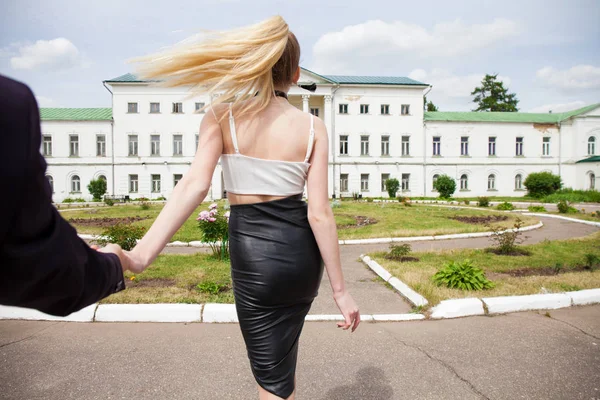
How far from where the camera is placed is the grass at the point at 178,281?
5.23m

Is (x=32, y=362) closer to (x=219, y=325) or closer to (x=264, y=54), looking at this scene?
(x=219, y=325)

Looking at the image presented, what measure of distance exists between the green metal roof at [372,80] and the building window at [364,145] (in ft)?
20.7

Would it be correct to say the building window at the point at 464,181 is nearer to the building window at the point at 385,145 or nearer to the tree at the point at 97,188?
the building window at the point at 385,145

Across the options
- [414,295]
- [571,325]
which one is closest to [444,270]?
[414,295]

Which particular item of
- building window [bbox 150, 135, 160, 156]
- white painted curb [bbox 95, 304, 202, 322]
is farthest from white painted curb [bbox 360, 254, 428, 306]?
building window [bbox 150, 135, 160, 156]

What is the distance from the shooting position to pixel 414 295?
554 centimetres

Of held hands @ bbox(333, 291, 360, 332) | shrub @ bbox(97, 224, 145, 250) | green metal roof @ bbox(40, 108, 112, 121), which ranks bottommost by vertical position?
shrub @ bbox(97, 224, 145, 250)

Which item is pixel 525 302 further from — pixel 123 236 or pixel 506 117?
pixel 506 117

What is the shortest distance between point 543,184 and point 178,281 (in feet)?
129

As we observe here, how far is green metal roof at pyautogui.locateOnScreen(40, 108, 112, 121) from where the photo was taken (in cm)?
4150

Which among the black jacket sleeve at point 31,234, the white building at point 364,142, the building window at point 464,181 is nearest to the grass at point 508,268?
the black jacket sleeve at point 31,234

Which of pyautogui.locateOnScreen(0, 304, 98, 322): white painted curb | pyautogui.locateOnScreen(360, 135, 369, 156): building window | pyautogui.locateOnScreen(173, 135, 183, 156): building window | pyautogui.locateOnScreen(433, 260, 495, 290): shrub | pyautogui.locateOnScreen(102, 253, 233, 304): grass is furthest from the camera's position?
pyautogui.locateOnScreen(360, 135, 369, 156): building window

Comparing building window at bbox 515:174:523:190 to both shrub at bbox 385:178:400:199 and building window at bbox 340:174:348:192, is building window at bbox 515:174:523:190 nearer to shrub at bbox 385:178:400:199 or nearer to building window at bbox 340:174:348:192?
shrub at bbox 385:178:400:199

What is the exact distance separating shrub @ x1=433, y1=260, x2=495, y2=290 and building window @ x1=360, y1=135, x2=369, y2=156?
39562mm
